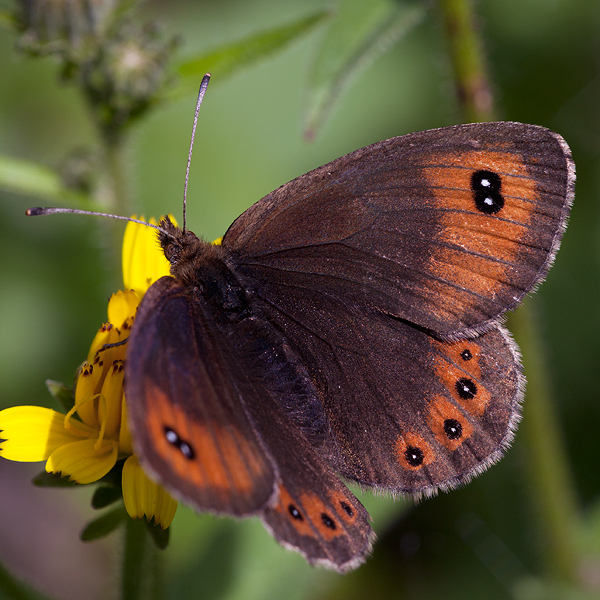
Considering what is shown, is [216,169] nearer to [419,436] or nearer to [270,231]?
[270,231]

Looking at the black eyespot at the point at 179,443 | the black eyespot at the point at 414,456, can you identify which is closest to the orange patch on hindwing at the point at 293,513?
the black eyespot at the point at 179,443

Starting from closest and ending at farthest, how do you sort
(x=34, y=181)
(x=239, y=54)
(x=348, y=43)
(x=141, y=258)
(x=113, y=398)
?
(x=113, y=398)
(x=141, y=258)
(x=348, y=43)
(x=239, y=54)
(x=34, y=181)

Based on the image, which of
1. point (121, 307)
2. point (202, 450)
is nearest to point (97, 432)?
point (121, 307)

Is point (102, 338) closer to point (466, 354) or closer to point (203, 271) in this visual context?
point (203, 271)

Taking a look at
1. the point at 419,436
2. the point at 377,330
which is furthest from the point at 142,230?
the point at 419,436

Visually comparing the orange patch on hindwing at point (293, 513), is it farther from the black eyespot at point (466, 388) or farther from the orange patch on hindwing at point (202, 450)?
the black eyespot at point (466, 388)

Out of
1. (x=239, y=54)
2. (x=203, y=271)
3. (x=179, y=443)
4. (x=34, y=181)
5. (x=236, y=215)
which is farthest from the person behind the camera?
(x=236, y=215)

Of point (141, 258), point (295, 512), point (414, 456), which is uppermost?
point (141, 258)
